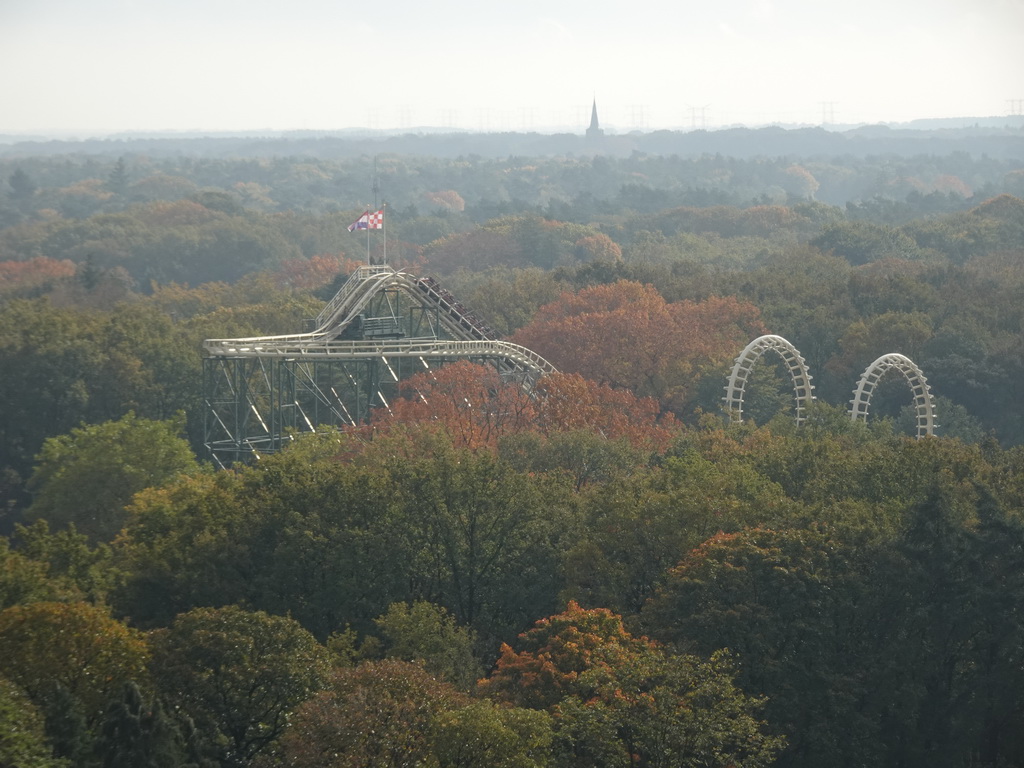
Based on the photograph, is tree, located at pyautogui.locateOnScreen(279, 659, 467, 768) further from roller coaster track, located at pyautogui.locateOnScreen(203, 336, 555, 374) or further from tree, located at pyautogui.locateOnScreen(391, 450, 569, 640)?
roller coaster track, located at pyautogui.locateOnScreen(203, 336, 555, 374)

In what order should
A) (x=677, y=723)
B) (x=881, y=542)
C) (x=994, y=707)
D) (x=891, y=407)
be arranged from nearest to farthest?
1. (x=677, y=723)
2. (x=994, y=707)
3. (x=881, y=542)
4. (x=891, y=407)

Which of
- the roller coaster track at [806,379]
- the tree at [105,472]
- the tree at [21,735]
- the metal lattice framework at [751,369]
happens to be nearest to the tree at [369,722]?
the tree at [21,735]

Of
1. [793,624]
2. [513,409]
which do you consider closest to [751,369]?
[513,409]

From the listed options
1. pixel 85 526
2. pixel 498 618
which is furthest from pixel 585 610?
pixel 85 526

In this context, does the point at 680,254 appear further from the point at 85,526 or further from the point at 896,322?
the point at 85,526

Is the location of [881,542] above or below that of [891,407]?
above

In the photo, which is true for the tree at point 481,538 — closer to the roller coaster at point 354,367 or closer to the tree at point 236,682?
the tree at point 236,682
